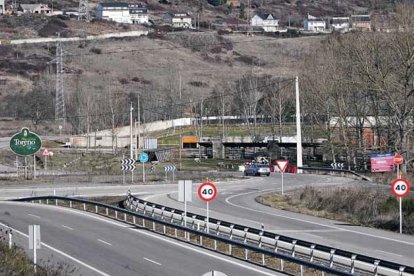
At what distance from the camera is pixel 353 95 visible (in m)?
85.4

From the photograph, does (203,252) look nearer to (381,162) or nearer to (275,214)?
(275,214)

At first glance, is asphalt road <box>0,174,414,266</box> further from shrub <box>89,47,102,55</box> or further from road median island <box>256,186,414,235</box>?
shrub <box>89,47,102,55</box>

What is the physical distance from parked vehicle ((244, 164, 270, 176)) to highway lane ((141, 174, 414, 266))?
1556 cm

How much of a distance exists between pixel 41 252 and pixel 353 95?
2271 inches

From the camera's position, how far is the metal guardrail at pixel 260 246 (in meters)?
25.3

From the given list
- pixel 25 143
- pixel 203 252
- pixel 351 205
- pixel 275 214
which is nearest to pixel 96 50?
pixel 25 143

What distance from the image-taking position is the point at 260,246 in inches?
1224

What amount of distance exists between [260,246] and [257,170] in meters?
48.5

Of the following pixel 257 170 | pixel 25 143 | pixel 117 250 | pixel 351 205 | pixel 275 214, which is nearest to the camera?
pixel 117 250

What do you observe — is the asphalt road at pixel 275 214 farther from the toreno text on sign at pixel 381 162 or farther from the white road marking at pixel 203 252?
the white road marking at pixel 203 252

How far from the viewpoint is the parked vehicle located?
79.5m

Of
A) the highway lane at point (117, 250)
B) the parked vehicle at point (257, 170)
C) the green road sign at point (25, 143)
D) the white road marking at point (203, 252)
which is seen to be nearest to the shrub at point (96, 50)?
the parked vehicle at point (257, 170)

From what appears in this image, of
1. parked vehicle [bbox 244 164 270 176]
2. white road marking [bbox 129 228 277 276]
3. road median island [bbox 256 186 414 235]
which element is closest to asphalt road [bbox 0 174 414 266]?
road median island [bbox 256 186 414 235]

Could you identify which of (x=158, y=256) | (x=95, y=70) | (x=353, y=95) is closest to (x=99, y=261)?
(x=158, y=256)
